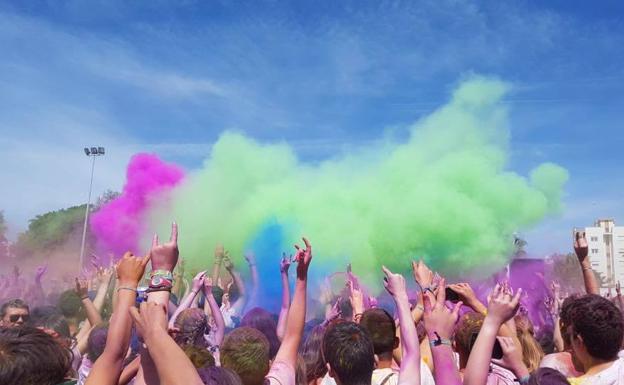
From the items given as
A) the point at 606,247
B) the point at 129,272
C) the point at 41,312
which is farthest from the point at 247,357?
the point at 606,247

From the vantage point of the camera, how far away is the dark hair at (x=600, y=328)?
123 inches

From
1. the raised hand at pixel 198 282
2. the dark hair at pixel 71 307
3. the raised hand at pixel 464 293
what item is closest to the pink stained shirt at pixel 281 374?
the raised hand at pixel 464 293

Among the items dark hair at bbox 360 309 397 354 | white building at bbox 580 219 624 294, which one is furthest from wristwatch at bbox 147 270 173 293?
white building at bbox 580 219 624 294

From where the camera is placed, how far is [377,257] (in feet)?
49.6

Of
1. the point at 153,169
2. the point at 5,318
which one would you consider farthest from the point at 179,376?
the point at 153,169

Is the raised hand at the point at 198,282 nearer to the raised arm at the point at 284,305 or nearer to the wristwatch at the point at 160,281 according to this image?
the raised arm at the point at 284,305

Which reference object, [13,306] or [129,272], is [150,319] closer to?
[129,272]

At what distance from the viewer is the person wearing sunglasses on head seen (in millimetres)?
5157

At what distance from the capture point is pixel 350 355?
9.93 ft

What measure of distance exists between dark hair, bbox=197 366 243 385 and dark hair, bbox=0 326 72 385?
2.09 feet

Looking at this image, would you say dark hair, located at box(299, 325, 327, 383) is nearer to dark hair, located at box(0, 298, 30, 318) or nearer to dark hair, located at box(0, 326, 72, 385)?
dark hair, located at box(0, 326, 72, 385)

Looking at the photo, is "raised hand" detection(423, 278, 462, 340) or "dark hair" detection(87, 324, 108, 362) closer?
"raised hand" detection(423, 278, 462, 340)

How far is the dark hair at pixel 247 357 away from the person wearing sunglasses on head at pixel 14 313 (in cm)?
282

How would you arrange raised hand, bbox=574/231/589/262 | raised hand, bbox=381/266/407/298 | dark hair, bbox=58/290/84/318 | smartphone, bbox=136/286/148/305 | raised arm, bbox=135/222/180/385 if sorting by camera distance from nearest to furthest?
raised arm, bbox=135/222/180/385
smartphone, bbox=136/286/148/305
raised hand, bbox=381/266/407/298
raised hand, bbox=574/231/589/262
dark hair, bbox=58/290/84/318
